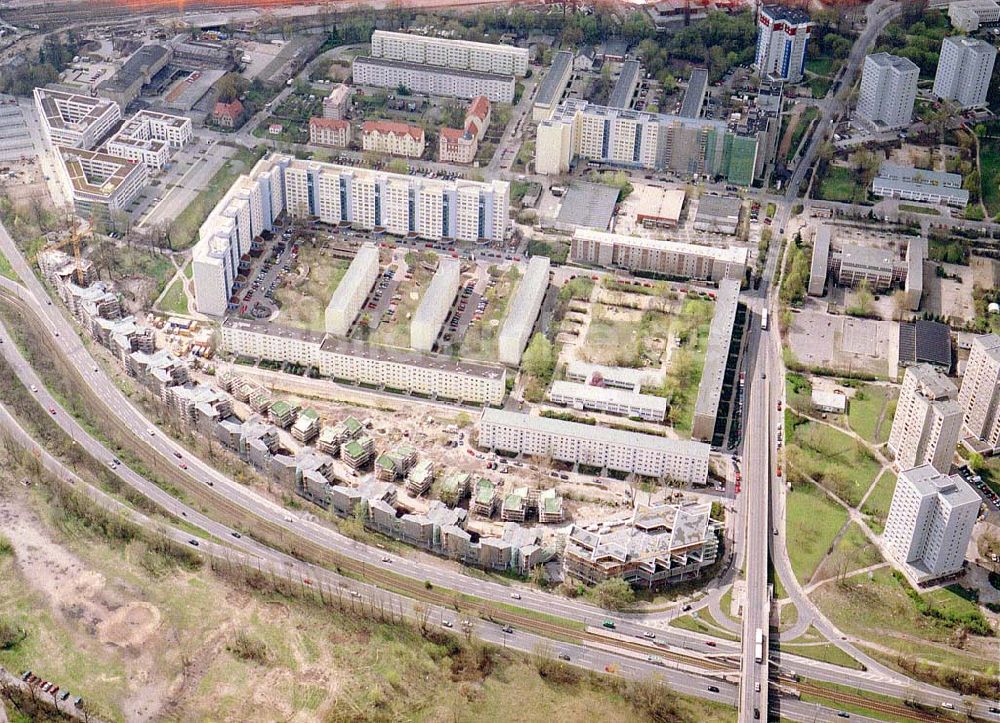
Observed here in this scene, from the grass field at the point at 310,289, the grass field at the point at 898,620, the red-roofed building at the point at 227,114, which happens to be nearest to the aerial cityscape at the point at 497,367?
the grass field at the point at 898,620

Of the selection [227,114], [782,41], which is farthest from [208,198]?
[782,41]

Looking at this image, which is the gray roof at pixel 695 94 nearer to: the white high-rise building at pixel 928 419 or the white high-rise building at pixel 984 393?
the white high-rise building at pixel 984 393

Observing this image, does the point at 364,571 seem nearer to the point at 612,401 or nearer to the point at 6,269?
the point at 612,401

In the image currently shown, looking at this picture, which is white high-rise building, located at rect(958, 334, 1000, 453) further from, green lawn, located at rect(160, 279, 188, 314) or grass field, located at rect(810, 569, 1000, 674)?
green lawn, located at rect(160, 279, 188, 314)

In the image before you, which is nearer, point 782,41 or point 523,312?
point 523,312

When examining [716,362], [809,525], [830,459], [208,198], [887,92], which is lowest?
[809,525]

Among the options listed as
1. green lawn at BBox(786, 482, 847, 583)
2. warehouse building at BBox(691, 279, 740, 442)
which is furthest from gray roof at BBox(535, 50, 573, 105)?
green lawn at BBox(786, 482, 847, 583)
